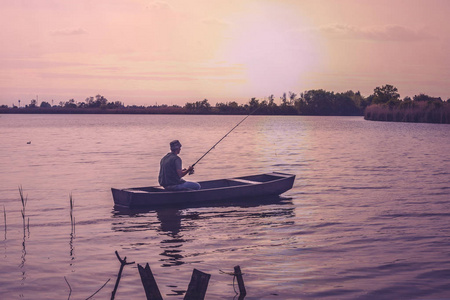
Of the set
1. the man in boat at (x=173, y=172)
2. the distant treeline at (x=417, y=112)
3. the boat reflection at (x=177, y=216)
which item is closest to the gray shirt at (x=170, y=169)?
the man in boat at (x=173, y=172)

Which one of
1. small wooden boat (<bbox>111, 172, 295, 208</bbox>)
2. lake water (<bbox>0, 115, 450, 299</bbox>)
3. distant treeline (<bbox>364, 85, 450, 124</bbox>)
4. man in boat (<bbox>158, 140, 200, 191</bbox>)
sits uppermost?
distant treeline (<bbox>364, 85, 450, 124</bbox>)

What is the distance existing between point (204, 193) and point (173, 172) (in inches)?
43.8

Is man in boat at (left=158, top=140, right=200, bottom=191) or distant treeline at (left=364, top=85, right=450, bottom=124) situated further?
distant treeline at (left=364, top=85, right=450, bottom=124)

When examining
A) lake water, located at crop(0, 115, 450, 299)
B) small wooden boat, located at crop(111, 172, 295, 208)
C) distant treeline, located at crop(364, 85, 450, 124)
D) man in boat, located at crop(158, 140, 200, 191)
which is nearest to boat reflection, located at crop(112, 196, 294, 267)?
lake water, located at crop(0, 115, 450, 299)

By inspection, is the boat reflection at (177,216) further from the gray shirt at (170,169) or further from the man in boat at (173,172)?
the gray shirt at (170,169)

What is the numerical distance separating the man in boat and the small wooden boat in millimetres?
261

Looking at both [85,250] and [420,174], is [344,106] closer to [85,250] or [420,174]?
[420,174]

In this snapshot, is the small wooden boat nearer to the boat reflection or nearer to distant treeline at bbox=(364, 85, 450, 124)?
the boat reflection

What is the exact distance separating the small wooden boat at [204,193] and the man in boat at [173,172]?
0.26m

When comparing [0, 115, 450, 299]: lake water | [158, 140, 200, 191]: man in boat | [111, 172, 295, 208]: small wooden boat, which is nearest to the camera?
[0, 115, 450, 299]: lake water

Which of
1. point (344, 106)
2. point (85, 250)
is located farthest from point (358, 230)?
point (344, 106)

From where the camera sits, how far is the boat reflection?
12406mm

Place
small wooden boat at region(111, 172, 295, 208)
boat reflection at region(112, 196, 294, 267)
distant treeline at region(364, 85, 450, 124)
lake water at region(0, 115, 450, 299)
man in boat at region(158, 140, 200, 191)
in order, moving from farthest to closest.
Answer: distant treeline at region(364, 85, 450, 124) → small wooden boat at region(111, 172, 295, 208) → man in boat at region(158, 140, 200, 191) → boat reflection at region(112, 196, 294, 267) → lake water at region(0, 115, 450, 299)

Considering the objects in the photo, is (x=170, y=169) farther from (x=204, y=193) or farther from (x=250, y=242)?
(x=250, y=242)
